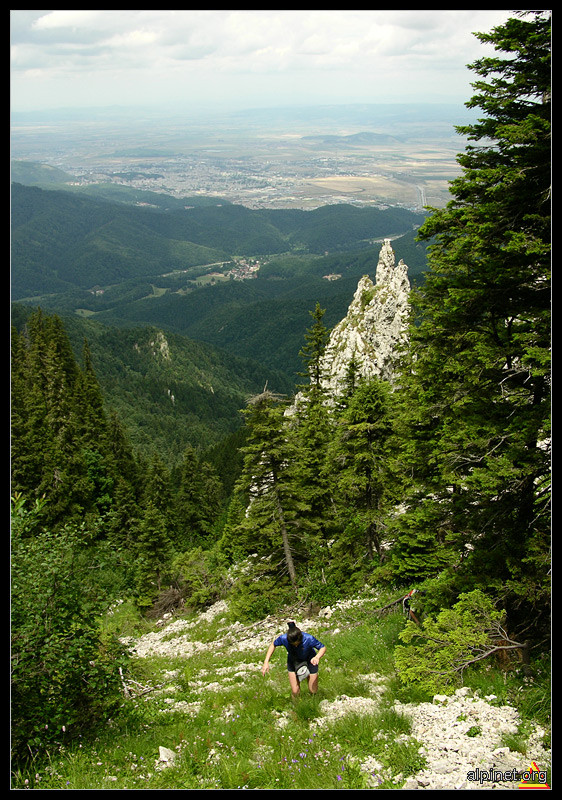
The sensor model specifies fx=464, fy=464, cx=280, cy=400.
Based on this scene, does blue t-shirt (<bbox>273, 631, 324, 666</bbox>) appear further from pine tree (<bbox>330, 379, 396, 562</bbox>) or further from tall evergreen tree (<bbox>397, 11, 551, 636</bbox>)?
pine tree (<bbox>330, 379, 396, 562</bbox>)

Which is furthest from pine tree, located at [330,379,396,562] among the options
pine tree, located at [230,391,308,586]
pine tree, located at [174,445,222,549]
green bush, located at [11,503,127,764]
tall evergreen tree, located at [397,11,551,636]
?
pine tree, located at [174,445,222,549]

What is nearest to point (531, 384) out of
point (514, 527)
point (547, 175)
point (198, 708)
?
point (514, 527)

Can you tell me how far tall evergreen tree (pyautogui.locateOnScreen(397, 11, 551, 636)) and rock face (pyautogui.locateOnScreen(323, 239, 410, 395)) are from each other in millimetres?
43173

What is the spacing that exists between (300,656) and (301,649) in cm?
16

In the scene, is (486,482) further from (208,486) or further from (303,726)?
(208,486)

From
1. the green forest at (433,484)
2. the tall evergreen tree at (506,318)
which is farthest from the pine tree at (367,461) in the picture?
the tall evergreen tree at (506,318)

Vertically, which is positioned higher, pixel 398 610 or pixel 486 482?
pixel 486 482

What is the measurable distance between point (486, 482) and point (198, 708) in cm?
745

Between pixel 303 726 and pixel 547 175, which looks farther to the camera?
pixel 303 726

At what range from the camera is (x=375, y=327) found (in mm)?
57938

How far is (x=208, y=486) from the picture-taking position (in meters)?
59.3

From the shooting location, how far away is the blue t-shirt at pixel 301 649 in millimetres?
8727

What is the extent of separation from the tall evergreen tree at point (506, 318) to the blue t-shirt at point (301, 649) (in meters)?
3.11

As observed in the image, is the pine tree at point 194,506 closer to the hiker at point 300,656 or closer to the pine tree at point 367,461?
the pine tree at point 367,461
